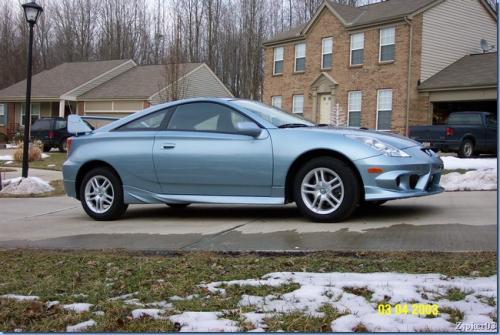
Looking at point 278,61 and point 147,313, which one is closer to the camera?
point 147,313

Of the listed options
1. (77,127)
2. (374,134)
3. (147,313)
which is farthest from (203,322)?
(77,127)

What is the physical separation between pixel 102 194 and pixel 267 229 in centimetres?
237

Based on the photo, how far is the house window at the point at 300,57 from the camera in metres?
28.0

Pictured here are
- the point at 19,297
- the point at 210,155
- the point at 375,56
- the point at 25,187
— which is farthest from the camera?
the point at 375,56

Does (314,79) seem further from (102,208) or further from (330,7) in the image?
(102,208)

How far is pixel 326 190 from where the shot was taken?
6.06 m

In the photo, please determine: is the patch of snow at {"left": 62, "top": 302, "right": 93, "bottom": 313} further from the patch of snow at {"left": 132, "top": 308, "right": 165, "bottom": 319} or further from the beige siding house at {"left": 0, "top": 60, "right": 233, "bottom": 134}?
the beige siding house at {"left": 0, "top": 60, "right": 233, "bottom": 134}

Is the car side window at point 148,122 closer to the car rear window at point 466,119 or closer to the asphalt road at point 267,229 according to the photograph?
the asphalt road at point 267,229

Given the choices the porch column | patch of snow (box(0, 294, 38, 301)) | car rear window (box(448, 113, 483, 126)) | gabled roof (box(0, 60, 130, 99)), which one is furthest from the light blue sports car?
gabled roof (box(0, 60, 130, 99))

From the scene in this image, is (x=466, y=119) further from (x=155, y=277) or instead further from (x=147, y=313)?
(x=147, y=313)

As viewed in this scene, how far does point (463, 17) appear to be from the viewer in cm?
2562

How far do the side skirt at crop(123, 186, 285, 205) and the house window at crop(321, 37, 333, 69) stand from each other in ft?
68.2

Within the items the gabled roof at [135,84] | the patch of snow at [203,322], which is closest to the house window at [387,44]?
the gabled roof at [135,84]
